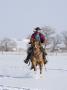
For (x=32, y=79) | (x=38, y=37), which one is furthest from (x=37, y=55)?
(x=32, y=79)

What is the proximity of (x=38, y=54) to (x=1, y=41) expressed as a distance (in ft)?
360

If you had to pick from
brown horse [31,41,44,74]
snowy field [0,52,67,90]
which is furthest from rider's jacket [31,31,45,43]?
snowy field [0,52,67,90]

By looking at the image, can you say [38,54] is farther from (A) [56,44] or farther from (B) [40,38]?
(A) [56,44]

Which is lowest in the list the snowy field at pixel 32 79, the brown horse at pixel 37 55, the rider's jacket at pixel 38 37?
the snowy field at pixel 32 79

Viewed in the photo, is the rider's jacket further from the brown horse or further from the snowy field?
the snowy field

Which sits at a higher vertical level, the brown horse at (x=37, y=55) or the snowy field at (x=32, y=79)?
the brown horse at (x=37, y=55)

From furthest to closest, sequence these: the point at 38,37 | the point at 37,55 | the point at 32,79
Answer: the point at 38,37, the point at 37,55, the point at 32,79

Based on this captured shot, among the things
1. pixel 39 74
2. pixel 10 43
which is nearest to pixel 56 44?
pixel 10 43

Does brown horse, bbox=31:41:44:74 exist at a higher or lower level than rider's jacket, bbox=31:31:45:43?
lower

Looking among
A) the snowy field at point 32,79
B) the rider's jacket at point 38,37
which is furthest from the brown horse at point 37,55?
the snowy field at point 32,79

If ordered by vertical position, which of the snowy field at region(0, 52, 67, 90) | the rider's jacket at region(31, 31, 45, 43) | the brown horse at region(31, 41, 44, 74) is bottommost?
the snowy field at region(0, 52, 67, 90)

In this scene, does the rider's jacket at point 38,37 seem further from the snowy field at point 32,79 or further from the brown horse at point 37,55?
the snowy field at point 32,79

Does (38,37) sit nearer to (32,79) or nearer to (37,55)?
(37,55)

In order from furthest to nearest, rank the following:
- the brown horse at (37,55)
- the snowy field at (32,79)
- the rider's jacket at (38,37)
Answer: the rider's jacket at (38,37) < the brown horse at (37,55) < the snowy field at (32,79)
